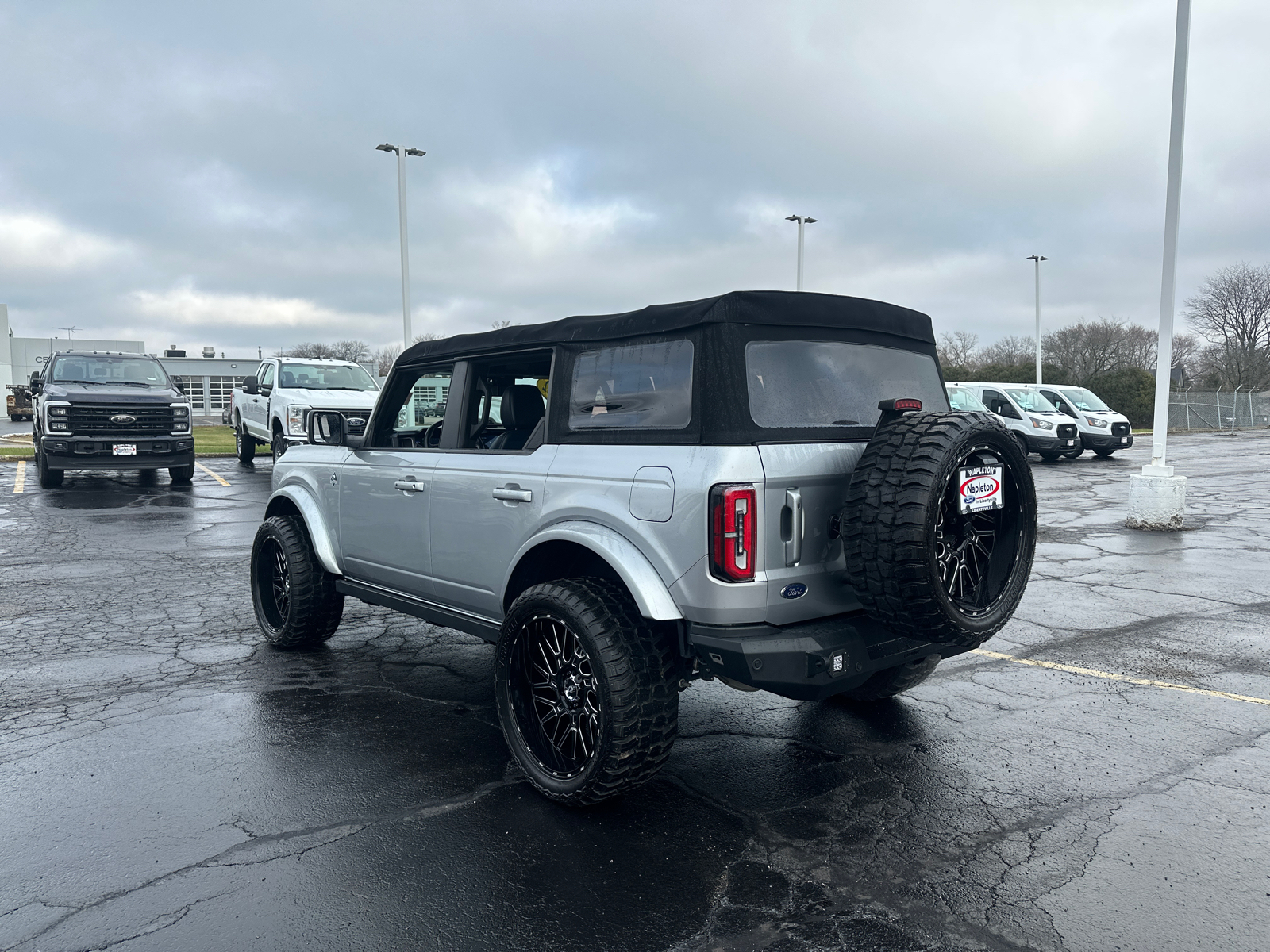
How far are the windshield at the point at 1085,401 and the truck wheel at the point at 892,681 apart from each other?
21.7m

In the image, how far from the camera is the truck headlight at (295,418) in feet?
56.5

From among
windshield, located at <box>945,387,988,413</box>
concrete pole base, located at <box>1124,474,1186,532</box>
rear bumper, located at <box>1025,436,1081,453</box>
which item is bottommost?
concrete pole base, located at <box>1124,474,1186,532</box>

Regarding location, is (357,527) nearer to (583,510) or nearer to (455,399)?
(455,399)

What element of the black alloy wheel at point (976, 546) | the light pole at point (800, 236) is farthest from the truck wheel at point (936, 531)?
the light pole at point (800, 236)

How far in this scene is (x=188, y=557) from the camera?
935cm

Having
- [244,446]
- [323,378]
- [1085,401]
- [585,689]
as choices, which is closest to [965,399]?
[1085,401]

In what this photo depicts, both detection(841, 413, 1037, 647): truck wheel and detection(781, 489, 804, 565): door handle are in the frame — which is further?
detection(781, 489, 804, 565): door handle

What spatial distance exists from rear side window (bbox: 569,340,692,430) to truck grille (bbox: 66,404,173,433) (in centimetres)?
1368

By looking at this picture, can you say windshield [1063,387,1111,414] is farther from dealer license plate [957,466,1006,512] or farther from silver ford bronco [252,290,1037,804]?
dealer license plate [957,466,1006,512]

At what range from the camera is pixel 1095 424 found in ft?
77.1

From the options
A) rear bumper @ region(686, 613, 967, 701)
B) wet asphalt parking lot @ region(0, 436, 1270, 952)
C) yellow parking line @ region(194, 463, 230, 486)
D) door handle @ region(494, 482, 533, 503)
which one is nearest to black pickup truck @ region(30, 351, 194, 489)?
yellow parking line @ region(194, 463, 230, 486)

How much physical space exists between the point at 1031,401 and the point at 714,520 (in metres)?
22.9

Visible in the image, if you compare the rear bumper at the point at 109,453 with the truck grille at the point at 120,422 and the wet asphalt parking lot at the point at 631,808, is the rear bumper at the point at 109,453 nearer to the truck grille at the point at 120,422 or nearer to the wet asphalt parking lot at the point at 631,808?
the truck grille at the point at 120,422

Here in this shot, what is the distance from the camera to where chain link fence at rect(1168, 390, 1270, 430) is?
4906cm
